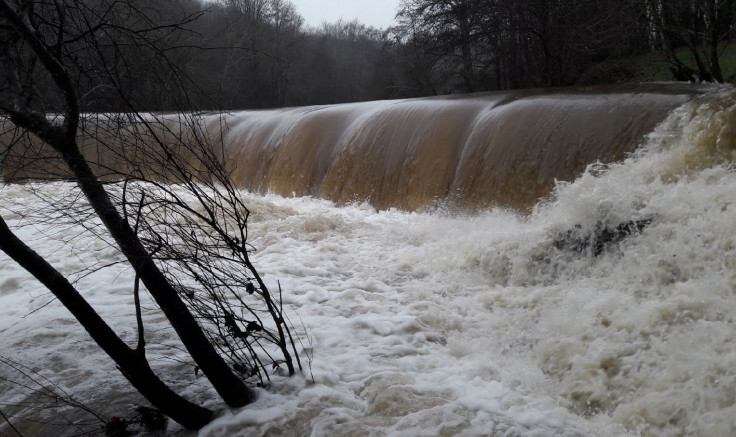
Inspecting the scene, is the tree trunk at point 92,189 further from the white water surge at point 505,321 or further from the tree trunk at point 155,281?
the white water surge at point 505,321

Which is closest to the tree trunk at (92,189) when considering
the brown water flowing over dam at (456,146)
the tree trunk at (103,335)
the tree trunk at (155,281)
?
the tree trunk at (155,281)

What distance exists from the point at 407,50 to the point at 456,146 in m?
19.5

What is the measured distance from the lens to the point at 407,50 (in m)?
26.1

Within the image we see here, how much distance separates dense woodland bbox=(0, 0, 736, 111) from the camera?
9.22 ft

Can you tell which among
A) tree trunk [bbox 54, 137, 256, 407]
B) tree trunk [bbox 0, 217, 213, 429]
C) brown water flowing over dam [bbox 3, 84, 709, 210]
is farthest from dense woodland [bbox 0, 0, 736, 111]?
brown water flowing over dam [bbox 3, 84, 709, 210]

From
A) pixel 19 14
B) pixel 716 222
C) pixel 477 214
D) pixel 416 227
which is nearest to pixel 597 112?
pixel 477 214

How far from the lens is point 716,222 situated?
4062mm

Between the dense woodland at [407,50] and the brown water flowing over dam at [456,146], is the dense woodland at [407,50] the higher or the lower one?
the higher one

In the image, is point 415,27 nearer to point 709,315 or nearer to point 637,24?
point 637,24

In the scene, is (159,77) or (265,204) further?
(265,204)

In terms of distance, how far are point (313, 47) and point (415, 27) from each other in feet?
56.5

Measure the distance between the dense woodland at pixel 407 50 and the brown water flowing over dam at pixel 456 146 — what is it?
1731 millimetres

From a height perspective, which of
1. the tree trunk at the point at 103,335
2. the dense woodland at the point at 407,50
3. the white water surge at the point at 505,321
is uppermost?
the dense woodland at the point at 407,50

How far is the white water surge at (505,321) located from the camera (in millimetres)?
2961
